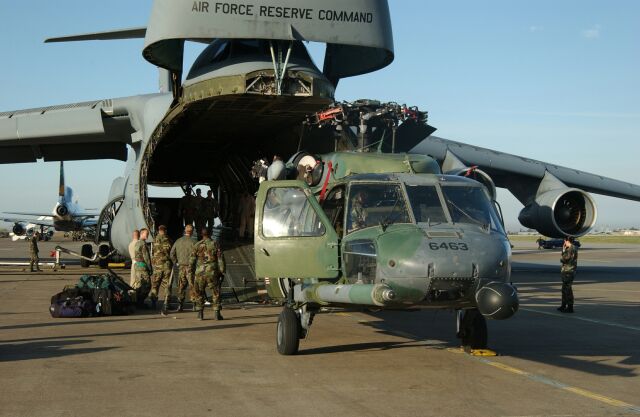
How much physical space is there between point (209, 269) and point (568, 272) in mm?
6869

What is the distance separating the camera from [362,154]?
1048 cm

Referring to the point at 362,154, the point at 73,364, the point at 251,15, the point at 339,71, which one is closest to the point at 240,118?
the point at 339,71

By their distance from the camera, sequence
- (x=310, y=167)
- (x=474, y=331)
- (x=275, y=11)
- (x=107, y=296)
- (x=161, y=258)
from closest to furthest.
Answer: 1. (x=474, y=331)
2. (x=310, y=167)
3. (x=275, y=11)
4. (x=107, y=296)
5. (x=161, y=258)

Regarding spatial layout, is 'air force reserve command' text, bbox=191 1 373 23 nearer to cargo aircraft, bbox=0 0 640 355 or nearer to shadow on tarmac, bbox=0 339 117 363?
cargo aircraft, bbox=0 0 640 355

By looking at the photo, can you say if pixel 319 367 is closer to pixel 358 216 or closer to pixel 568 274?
pixel 358 216

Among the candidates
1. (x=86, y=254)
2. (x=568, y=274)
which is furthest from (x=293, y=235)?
(x=86, y=254)

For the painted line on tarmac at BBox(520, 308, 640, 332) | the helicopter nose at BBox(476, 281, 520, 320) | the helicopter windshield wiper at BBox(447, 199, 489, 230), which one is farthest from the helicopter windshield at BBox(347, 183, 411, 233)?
the painted line on tarmac at BBox(520, 308, 640, 332)

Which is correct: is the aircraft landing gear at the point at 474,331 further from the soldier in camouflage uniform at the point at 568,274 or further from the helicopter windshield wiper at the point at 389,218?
the soldier in camouflage uniform at the point at 568,274

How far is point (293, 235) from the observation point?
9.44 m

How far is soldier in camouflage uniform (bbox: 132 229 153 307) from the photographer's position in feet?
47.9

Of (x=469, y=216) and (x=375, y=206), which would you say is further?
(x=375, y=206)

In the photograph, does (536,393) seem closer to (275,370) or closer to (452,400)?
(452,400)

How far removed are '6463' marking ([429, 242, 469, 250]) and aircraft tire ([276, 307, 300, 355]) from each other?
2.18 meters

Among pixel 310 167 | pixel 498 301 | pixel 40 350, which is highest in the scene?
pixel 310 167
